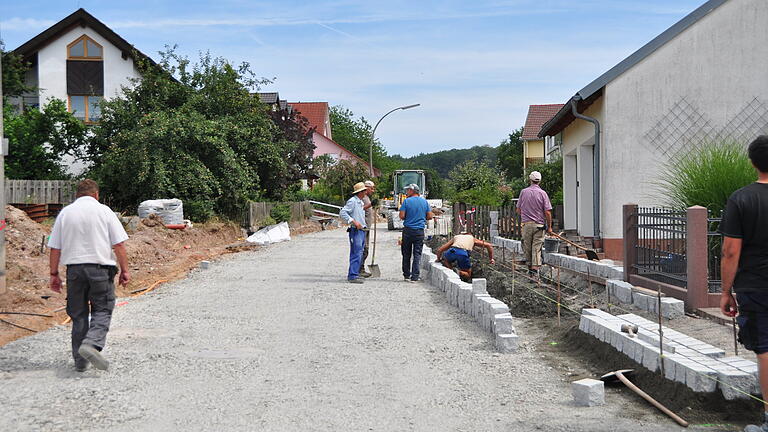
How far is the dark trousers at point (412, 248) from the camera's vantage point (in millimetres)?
13133

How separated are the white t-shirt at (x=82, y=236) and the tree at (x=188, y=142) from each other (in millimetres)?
15623

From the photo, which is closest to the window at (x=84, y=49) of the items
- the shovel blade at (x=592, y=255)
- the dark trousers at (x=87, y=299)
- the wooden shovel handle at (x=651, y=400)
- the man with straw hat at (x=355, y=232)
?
the man with straw hat at (x=355, y=232)

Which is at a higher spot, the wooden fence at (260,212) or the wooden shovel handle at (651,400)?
the wooden fence at (260,212)

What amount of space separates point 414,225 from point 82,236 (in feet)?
24.0

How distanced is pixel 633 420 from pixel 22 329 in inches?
267

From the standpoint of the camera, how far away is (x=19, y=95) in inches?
1281

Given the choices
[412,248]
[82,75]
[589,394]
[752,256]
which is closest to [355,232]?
[412,248]

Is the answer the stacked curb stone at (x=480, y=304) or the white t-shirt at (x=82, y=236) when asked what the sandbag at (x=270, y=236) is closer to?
the stacked curb stone at (x=480, y=304)

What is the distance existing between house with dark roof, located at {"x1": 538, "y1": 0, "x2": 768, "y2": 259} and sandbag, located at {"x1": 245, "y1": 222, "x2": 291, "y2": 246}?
38.2 ft

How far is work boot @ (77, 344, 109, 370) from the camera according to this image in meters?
6.19

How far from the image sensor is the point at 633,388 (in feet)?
18.3

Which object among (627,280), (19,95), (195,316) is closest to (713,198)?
(627,280)

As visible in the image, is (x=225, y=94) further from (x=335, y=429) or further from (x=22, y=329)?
(x=335, y=429)

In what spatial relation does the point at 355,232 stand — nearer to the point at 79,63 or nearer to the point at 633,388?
the point at 633,388
